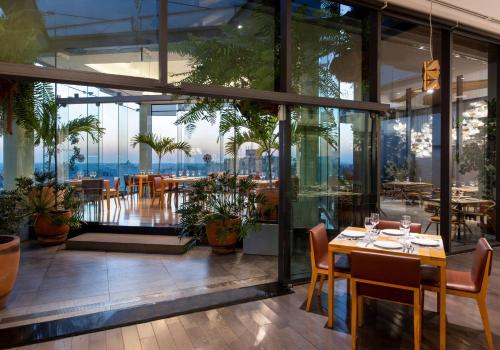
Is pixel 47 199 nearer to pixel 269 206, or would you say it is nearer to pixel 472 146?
pixel 269 206

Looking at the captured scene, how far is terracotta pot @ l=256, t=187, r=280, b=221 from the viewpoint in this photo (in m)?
5.62

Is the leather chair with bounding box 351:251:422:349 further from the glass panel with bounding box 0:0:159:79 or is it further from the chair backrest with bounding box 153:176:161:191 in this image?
the chair backrest with bounding box 153:176:161:191

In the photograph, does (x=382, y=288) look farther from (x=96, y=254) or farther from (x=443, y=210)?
(x=96, y=254)

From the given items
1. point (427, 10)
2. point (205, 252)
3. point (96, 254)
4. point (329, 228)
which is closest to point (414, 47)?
point (427, 10)

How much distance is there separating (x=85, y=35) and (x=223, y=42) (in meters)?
1.55

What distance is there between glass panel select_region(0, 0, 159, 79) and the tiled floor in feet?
8.01

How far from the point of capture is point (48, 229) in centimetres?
604

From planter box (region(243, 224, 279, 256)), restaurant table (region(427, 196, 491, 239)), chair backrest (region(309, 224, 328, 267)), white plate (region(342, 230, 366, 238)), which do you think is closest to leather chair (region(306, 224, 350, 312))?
chair backrest (region(309, 224, 328, 267))

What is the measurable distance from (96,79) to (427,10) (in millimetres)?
4863

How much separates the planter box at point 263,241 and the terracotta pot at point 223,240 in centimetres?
23

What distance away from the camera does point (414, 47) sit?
5.70 metres

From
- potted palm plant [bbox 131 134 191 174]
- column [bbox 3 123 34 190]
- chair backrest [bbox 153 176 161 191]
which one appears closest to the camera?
column [bbox 3 123 34 190]

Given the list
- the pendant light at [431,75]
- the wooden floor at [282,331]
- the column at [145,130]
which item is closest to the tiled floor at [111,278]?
the wooden floor at [282,331]

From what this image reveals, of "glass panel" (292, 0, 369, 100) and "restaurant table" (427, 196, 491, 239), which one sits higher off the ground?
"glass panel" (292, 0, 369, 100)
